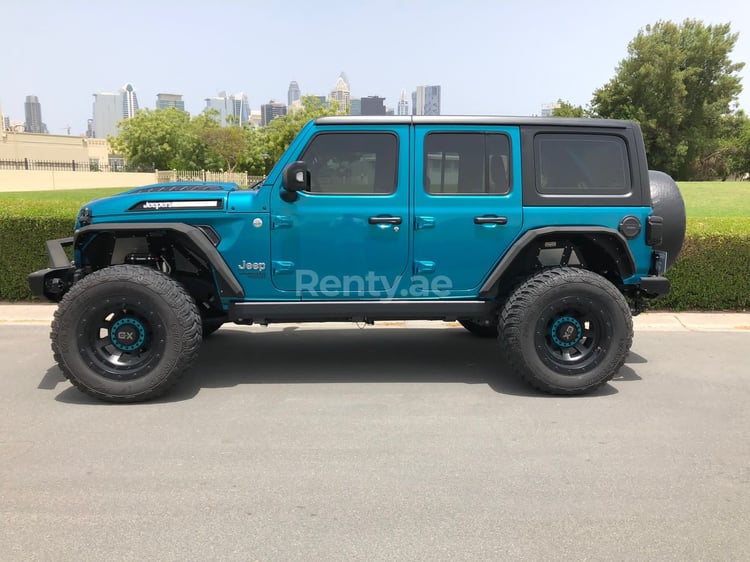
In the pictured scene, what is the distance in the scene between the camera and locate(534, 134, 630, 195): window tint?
194 inches

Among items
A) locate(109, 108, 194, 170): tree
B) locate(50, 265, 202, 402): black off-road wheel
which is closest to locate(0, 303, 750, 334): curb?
locate(50, 265, 202, 402): black off-road wheel

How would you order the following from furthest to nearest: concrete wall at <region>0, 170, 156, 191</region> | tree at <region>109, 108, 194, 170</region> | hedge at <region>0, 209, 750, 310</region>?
tree at <region>109, 108, 194, 170</region> → concrete wall at <region>0, 170, 156, 191</region> → hedge at <region>0, 209, 750, 310</region>

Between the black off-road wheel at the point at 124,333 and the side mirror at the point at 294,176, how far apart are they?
45.1 inches

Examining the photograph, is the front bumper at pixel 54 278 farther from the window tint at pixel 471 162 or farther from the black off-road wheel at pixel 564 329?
the black off-road wheel at pixel 564 329

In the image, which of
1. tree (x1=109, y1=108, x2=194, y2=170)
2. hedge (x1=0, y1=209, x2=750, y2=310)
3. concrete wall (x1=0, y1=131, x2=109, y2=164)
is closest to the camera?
hedge (x1=0, y1=209, x2=750, y2=310)

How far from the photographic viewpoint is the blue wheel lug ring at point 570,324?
4.88 meters

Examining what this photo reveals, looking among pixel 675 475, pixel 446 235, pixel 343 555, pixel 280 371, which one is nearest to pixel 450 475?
pixel 343 555

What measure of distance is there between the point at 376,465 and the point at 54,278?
9.83ft

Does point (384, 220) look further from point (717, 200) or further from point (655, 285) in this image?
point (717, 200)

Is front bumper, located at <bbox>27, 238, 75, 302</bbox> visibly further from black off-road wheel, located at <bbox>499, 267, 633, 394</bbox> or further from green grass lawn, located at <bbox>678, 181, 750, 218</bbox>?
green grass lawn, located at <bbox>678, 181, 750, 218</bbox>

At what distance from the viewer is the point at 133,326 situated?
465 centimetres

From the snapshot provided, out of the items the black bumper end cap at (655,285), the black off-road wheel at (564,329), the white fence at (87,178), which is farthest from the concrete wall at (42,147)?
the black bumper end cap at (655,285)

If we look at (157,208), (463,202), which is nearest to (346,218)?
(463,202)

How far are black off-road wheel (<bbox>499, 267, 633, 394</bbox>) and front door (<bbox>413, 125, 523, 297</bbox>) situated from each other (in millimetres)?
412
